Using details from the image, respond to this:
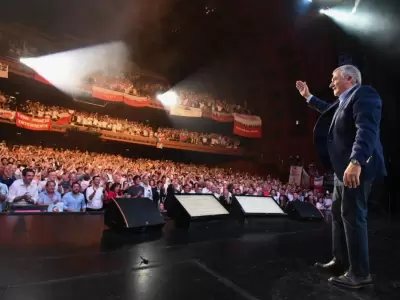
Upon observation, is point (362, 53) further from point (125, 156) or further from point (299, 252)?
point (125, 156)

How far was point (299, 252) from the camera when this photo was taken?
2.14 metres

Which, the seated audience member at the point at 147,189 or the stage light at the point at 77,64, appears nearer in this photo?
the seated audience member at the point at 147,189

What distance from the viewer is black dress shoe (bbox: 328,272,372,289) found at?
1.45m

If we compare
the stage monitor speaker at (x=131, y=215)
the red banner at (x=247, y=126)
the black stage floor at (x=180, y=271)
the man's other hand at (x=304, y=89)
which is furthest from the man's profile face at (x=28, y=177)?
the red banner at (x=247, y=126)

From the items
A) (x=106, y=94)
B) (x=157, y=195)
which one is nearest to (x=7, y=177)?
(x=157, y=195)

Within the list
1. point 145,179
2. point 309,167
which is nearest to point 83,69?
point 145,179

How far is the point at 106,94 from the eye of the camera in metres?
11.3

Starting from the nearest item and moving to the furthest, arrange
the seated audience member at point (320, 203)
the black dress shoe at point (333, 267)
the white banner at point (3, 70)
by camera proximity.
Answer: the black dress shoe at point (333, 267), the white banner at point (3, 70), the seated audience member at point (320, 203)

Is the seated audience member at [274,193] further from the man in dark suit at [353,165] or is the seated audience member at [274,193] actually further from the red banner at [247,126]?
the man in dark suit at [353,165]

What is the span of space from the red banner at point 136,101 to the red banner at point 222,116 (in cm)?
370

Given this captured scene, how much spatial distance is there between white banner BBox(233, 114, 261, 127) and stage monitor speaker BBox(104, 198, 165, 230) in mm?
12879

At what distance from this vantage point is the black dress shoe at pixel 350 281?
1447 mm

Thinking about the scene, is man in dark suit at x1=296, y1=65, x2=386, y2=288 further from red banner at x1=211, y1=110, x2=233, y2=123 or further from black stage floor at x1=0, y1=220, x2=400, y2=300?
red banner at x1=211, y1=110, x2=233, y2=123

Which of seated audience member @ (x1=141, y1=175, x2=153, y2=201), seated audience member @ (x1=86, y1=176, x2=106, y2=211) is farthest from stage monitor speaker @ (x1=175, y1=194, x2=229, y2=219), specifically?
seated audience member @ (x1=141, y1=175, x2=153, y2=201)
